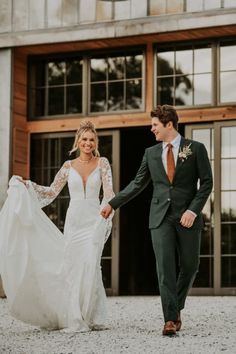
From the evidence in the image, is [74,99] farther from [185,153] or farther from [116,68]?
[185,153]

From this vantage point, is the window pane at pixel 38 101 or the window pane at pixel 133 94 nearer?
the window pane at pixel 133 94

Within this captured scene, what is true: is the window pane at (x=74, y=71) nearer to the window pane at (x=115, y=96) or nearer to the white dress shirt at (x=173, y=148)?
the window pane at (x=115, y=96)

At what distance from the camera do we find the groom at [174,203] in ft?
24.3

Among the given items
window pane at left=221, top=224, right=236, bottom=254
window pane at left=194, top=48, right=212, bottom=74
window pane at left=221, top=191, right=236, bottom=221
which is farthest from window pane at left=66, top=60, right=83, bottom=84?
window pane at left=221, top=224, right=236, bottom=254

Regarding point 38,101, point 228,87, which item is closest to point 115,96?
point 38,101

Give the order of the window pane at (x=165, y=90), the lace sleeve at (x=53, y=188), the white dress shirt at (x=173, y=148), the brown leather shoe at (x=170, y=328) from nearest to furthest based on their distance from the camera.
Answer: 1. the brown leather shoe at (x=170, y=328)
2. the white dress shirt at (x=173, y=148)
3. the lace sleeve at (x=53, y=188)
4. the window pane at (x=165, y=90)

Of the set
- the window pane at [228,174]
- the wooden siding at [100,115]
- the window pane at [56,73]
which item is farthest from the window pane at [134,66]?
the window pane at [228,174]

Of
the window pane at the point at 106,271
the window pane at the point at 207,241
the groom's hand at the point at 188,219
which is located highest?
the groom's hand at the point at 188,219

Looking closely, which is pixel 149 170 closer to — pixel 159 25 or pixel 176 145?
pixel 176 145

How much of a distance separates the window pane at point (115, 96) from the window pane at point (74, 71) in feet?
1.66

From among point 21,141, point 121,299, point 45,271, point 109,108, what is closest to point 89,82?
point 109,108

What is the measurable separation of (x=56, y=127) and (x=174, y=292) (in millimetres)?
5790

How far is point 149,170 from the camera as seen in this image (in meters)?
7.77

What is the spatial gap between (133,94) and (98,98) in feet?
1.71
